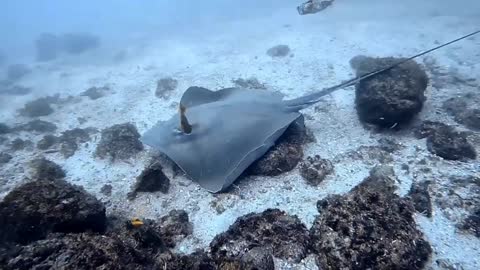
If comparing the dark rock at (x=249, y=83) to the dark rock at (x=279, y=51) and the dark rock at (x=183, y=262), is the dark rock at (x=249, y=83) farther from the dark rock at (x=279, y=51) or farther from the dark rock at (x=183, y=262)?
the dark rock at (x=183, y=262)

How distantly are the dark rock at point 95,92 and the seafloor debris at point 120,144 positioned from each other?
5.59m

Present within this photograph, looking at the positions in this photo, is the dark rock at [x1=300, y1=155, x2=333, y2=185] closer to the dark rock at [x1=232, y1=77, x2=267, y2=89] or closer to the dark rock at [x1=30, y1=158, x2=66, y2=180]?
the dark rock at [x1=232, y1=77, x2=267, y2=89]

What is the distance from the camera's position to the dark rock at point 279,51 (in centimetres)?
1472

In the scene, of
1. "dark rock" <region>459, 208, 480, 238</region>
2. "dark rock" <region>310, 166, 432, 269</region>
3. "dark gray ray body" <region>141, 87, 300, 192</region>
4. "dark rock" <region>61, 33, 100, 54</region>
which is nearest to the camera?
"dark rock" <region>310, 166, 432, 269</region>

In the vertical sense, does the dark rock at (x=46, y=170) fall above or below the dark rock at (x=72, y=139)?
above

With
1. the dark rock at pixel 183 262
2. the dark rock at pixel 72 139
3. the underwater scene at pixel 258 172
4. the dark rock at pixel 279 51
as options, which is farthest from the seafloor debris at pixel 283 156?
the dark rock at pixel 279 51

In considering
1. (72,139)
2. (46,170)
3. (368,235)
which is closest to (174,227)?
(368,235)

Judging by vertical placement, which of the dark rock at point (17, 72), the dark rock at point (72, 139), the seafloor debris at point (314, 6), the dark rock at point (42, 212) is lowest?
the dark rock at point (17, 72)

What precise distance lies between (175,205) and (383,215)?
352cm

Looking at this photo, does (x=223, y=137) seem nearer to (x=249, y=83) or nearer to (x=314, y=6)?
(x=249, y=83)

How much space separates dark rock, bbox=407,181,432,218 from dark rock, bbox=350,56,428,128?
1.96 metres

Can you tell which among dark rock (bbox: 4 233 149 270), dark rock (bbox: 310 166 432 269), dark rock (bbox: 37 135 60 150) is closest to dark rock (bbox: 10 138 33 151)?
dark rock (bbox: 37 135 60 150)

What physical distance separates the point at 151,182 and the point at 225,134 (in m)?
1.73

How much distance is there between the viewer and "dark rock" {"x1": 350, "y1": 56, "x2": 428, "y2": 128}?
261 inches
